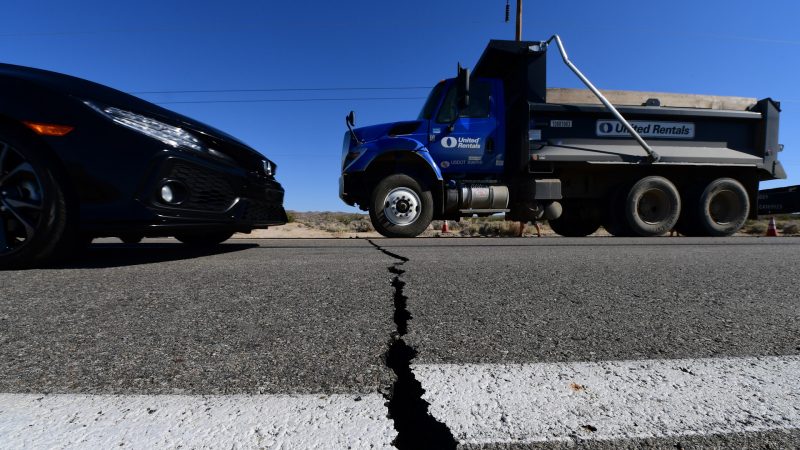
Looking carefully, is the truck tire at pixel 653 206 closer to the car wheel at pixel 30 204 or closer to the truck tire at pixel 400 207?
the truck tire at pixel 400 207

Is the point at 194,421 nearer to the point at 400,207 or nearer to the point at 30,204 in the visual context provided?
the point at 30,204

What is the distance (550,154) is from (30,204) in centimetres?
604

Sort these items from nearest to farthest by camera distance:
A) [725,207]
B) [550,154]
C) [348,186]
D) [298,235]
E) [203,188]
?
1. [203,188]
2. [550,154]
3. [348,186]
4. [725,207]
5. [298,235]

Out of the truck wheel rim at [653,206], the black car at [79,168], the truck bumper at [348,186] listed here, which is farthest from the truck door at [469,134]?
the black car at [79,168]

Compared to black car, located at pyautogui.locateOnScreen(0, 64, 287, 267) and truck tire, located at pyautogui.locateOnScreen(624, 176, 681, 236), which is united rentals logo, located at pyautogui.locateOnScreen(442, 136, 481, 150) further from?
black car, located at pyautogui.locateOnScreen(0, 64, 287, 267)

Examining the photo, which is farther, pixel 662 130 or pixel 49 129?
pixel 662 130

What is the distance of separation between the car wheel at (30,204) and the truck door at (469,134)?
4681 mm

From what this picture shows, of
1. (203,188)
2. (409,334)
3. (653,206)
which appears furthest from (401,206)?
(409,334)

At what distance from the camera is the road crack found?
708 millimetres

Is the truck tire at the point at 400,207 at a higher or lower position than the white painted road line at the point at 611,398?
higher

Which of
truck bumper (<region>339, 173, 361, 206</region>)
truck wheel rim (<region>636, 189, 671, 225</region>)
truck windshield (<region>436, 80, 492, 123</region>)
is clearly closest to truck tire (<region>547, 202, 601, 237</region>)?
truck wheel rim (<region>636, 189, 671, 225</region>)

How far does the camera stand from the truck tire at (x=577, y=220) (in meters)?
7.13

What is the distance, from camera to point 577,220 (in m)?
7.86

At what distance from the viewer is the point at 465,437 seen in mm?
708
